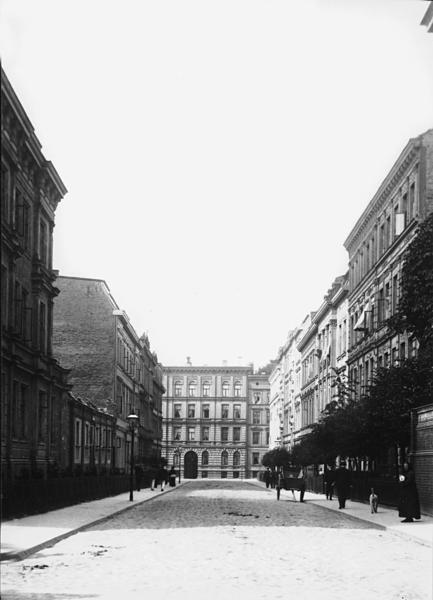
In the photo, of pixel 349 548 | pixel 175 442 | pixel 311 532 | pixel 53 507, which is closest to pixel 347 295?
pixel 53 507

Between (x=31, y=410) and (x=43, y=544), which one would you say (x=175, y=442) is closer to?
(x=31, y=410)

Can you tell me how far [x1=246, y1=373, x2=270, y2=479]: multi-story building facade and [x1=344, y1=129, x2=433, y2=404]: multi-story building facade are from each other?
2874 inches

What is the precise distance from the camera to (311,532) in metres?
21.8

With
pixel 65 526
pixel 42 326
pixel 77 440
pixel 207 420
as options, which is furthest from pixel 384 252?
pixel 207 420

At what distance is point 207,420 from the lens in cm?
13450

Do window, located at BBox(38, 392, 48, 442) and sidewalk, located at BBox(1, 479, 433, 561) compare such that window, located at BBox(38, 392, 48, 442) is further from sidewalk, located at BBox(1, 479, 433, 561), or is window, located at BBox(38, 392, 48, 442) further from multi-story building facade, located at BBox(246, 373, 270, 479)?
multi-story building facade, located at BBox(246, 373, 270, 479)

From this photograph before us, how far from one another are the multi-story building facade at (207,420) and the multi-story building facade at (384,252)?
71.8 meters

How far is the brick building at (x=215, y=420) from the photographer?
432 ft

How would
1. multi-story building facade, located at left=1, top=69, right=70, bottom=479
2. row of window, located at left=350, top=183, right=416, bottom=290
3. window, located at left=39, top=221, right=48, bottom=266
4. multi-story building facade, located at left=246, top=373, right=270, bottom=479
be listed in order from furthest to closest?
multi-story building facade, located at left=246, top=373, right=270, bottom=479, row of window, located at left=350, top=183, right=416, bottom=290, window, located at left=39, top=221, right=48, bottom=266, multi-story building facade, located at left=1, top=69, right=70, bottom=479

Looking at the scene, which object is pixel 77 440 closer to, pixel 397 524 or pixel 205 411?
pixel 397 524

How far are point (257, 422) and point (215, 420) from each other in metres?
6.61

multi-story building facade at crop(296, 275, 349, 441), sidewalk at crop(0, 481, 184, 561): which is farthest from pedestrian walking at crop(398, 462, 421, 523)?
multi-story building facade at crop(296, 275, 349, 441)

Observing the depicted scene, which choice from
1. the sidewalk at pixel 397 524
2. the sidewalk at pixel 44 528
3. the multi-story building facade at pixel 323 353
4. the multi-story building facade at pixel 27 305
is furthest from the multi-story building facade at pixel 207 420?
the sidewalk at pixel 44 528

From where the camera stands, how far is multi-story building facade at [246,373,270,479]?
133000 millimetres
